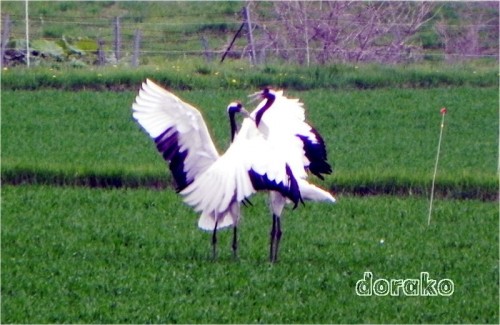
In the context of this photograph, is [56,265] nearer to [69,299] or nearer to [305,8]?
[69,299]

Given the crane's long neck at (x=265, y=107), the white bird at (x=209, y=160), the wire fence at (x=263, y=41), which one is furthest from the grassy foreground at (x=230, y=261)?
the wire fence at (x=263, y=41)

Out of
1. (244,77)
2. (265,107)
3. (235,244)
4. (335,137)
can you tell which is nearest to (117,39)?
(244,77)

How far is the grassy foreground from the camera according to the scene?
8523 millimetres

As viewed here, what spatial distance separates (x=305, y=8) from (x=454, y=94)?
739 cm

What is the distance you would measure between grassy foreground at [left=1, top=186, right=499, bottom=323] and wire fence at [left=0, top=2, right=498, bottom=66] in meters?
12.6

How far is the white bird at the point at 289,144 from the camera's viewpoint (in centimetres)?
1029

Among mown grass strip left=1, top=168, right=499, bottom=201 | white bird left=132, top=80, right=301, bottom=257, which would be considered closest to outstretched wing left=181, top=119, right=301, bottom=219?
white bird left=132, top=80, right=301, bottom=257

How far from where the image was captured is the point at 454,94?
2173cm

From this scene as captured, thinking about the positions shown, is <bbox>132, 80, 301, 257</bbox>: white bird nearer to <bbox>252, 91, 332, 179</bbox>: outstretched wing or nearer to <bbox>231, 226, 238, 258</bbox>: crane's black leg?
<bbox>231, 226, 238, 258</bbox>: crane's black leg

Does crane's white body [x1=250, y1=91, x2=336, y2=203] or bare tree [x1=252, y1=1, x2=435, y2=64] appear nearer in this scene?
crane's white body [x1=250, y1=91, x2=336, y2=203]

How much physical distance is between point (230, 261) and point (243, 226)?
171 centimetres

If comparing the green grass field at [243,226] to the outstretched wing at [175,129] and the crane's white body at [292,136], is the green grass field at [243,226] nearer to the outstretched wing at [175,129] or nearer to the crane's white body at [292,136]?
the crane's white body at [292,136]

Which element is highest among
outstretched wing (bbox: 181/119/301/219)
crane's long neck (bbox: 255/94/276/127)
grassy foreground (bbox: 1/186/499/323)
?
crane's long neck (bbox: 255/94/276/127)

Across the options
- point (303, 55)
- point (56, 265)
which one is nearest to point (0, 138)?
point (56, 265)
